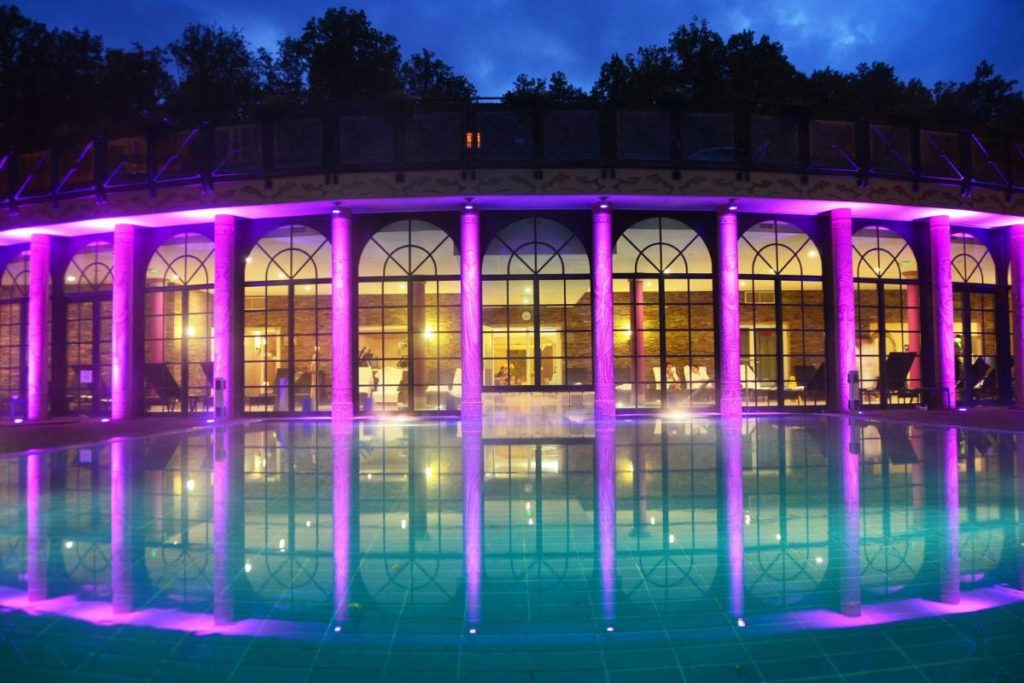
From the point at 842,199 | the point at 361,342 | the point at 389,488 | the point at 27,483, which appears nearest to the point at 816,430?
the point at 842,199

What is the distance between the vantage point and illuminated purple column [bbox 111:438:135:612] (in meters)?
4.19

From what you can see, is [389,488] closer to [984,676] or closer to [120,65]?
[984,676]

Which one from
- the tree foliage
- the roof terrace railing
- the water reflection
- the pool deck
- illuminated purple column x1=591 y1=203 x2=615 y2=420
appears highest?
the tree foliage

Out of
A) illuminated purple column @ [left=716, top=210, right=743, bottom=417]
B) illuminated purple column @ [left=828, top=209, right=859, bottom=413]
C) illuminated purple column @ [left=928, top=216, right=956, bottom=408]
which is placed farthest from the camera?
illuminated purple column @ [left=928, top=216, right=956, bottom=408]

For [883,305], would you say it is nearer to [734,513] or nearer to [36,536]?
[734,513]

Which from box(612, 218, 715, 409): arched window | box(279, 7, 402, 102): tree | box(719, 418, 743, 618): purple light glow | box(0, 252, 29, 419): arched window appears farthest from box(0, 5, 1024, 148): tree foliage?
box(719, 418, 743, 618): purple light glow

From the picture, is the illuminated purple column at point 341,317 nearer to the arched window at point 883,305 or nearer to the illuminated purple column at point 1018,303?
the arched window at point 883,305

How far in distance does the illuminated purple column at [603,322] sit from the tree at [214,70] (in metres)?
22.6

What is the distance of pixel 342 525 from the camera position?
5980mm

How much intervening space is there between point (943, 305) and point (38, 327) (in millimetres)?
24660

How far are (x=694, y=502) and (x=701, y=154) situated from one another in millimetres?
13634

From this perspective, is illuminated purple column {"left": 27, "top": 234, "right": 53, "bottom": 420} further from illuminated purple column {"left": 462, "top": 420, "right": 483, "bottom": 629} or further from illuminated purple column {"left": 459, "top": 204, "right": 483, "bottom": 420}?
illuminated purple column {"left": 462, "top": 420, "right": 483, "bottom": 629}

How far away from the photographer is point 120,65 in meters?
32.8

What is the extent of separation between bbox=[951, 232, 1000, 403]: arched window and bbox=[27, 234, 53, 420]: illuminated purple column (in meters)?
25.8
